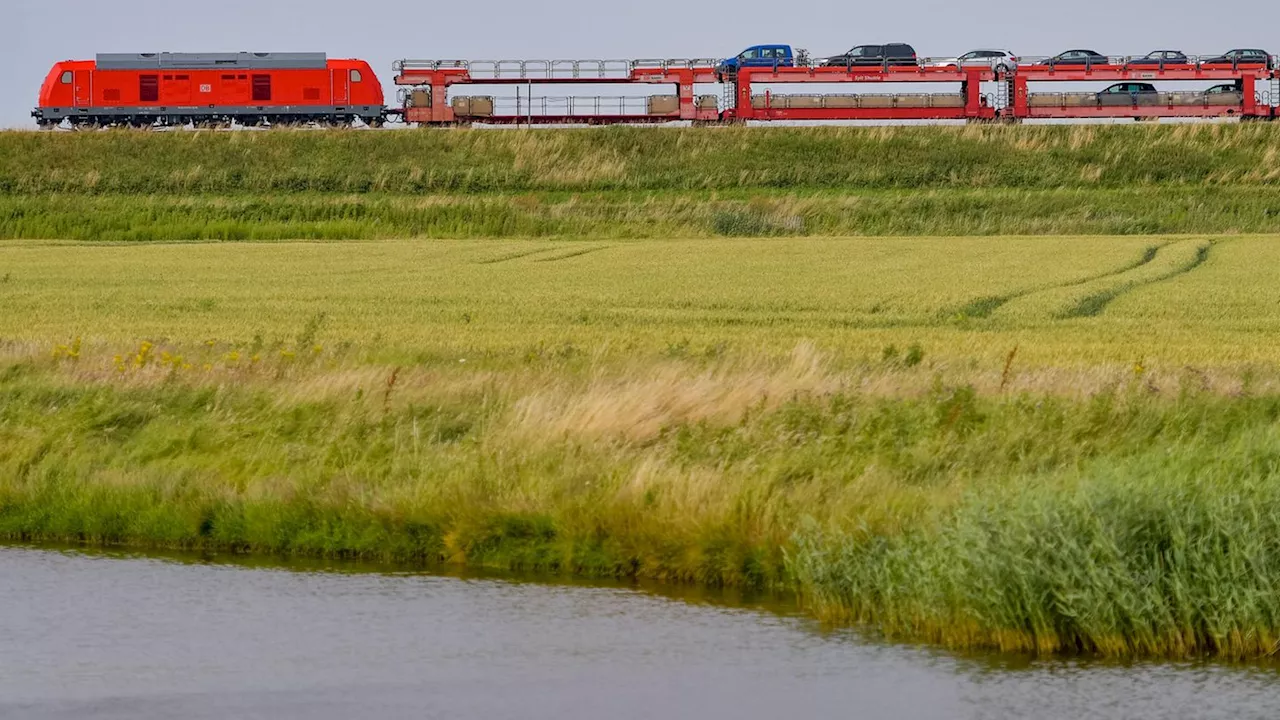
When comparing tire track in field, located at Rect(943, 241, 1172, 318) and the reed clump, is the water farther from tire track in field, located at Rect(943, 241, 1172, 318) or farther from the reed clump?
tire track in field, located at Rect(943, 241, 1172, 318)

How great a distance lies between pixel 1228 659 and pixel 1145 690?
0.79m

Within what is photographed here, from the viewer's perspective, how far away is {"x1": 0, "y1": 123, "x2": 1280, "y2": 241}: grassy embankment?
5562cm

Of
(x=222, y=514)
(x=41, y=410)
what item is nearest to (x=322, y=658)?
(x=222, y=514)

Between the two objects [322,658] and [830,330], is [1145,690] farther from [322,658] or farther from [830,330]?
[830,330]

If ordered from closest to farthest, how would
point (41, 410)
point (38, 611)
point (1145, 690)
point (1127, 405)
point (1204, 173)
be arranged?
1. point (1145, 690)
2. point (38, 611)
3. point (1127, 405)
4. point (41, 410)
5. point (1204, 173)

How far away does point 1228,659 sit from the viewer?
10898 mm

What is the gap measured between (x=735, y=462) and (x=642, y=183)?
48.6 meters

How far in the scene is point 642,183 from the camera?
6216cm

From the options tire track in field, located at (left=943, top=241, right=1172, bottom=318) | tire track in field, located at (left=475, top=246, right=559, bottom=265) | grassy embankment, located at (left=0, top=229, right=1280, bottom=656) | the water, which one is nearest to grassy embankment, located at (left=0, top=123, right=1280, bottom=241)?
tire track in field, located at (left=475, top=246, right=559, bottom=265)

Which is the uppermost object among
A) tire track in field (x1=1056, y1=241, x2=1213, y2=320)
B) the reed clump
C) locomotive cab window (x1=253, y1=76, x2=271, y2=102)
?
locomotive cab window (x1=253, y1=76, x2=271, y2=102)

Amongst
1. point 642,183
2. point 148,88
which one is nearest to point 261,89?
point 148,88

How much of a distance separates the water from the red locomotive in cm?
5487

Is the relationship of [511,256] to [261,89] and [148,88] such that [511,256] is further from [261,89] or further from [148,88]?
[148,88]

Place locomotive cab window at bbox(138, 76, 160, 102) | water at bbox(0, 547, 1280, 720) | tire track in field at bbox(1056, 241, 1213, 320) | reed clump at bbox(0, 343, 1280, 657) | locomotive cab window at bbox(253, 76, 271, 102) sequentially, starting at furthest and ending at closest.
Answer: locomotive cab window at bbox(253, 76, 271, 102) < locomotive cab window at bbox(138, 76, 160, 102) < tire track in field at bbox(1056, 241, 1213, 320) < reed clump at bbox(0, 343, 1280, 657) < water at bbox(0, 547, 1280, 720)
